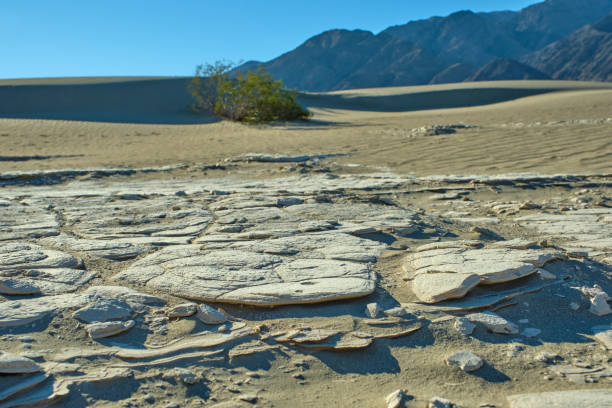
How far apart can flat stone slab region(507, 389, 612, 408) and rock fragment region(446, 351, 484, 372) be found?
17 centimetres

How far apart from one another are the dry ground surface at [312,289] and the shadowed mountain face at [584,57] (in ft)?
392

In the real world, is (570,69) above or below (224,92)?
above

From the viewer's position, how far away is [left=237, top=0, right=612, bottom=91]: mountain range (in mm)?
116688

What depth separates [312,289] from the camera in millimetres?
2137

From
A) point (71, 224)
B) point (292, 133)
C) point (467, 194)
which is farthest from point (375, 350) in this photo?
point (292, 133)

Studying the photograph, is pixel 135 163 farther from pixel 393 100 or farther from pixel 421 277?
pixel 393 100

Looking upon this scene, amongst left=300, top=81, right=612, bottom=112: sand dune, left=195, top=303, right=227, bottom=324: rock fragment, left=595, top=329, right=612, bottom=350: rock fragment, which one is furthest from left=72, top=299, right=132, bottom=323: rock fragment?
left=300, top=81, right=612, bottom=112: sand dune

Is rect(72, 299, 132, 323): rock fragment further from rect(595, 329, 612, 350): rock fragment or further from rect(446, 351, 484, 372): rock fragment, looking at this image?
rect(595, 329, 612, 350): rock fragment

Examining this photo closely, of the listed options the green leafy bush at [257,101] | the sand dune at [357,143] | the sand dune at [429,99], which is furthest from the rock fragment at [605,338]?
the sand dune at [429,99]

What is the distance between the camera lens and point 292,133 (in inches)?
437

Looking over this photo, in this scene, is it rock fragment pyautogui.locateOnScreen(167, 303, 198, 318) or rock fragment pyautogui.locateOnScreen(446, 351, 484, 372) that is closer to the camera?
rock fragment pyautogui.locateOnScreen(446, 351, 484, 372)

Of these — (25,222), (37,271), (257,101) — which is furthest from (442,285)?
(257,101)

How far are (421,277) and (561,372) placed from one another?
76 centimetres

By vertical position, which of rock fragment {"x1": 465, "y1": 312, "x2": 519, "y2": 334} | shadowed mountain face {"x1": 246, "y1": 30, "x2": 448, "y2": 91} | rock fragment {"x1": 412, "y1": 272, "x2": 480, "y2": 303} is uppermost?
shadowed mountain face {"x1": 246, "y1": 30, "x2": 448, "y2": 91}
